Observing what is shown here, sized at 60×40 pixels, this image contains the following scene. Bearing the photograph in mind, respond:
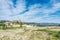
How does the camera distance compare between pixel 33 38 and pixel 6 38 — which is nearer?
pixel 6 38

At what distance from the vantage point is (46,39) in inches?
1169

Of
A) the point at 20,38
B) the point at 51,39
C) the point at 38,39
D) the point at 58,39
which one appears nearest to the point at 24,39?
the point at 20,38

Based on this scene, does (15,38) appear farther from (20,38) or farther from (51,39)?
(51,39)

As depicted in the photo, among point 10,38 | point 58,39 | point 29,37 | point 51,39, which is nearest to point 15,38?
point 10,38

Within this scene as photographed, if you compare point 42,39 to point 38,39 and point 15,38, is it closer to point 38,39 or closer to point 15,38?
point 38,39

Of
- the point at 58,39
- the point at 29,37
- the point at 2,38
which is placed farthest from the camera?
the point at 58,39

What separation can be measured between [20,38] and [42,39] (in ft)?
13.3

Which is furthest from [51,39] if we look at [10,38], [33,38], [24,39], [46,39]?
[10,38]

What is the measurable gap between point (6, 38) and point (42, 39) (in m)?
6.31

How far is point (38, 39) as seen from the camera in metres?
29.4

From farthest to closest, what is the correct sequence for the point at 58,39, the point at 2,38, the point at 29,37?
the point at 58,39
the point at 29,37
the point at 2,38

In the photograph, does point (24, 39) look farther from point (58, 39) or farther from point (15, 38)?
point (58, 39)

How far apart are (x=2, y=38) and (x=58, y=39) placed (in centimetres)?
1133

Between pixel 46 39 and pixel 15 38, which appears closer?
pixel 15 38
